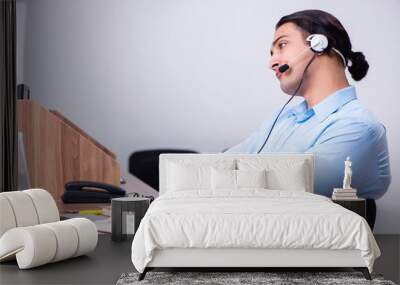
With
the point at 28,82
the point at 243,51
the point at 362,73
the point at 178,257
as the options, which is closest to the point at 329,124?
the point at 362,73

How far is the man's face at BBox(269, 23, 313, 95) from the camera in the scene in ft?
21.0

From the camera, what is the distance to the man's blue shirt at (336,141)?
6.32 metres

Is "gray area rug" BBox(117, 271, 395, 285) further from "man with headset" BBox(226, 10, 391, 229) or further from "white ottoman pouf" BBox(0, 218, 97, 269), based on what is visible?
"man with headset" BBox(226, 10, 391, 229)

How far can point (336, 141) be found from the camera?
632 cm

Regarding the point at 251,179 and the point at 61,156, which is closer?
the point at 251,179

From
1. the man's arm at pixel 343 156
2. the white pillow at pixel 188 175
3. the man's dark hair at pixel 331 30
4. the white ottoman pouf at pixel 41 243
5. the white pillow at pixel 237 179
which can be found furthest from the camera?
the man's dark hair at pixel 331 30

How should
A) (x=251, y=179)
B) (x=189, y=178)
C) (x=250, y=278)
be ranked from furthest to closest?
(x=189, y=178)
(x=251, y=179)
(x=250, y=278)

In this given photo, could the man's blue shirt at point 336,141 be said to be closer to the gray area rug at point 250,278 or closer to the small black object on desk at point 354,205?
the small black object on desk at point 354,205

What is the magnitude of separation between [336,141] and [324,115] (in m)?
0.30

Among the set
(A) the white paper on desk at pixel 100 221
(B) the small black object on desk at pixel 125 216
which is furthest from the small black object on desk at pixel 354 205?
(A) the white paper on desk at pixel 100 221

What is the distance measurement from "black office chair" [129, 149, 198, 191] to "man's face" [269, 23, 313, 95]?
124 cm

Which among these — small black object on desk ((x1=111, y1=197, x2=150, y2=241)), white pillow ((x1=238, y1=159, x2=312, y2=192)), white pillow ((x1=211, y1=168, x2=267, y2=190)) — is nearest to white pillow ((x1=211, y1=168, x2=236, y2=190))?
white pillow ((x1=211, y1=168, x2=267, y2=190))

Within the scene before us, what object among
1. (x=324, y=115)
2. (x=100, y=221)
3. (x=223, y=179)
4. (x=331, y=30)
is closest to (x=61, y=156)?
(x=100, y=221)

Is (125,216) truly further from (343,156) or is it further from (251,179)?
(343,156)
